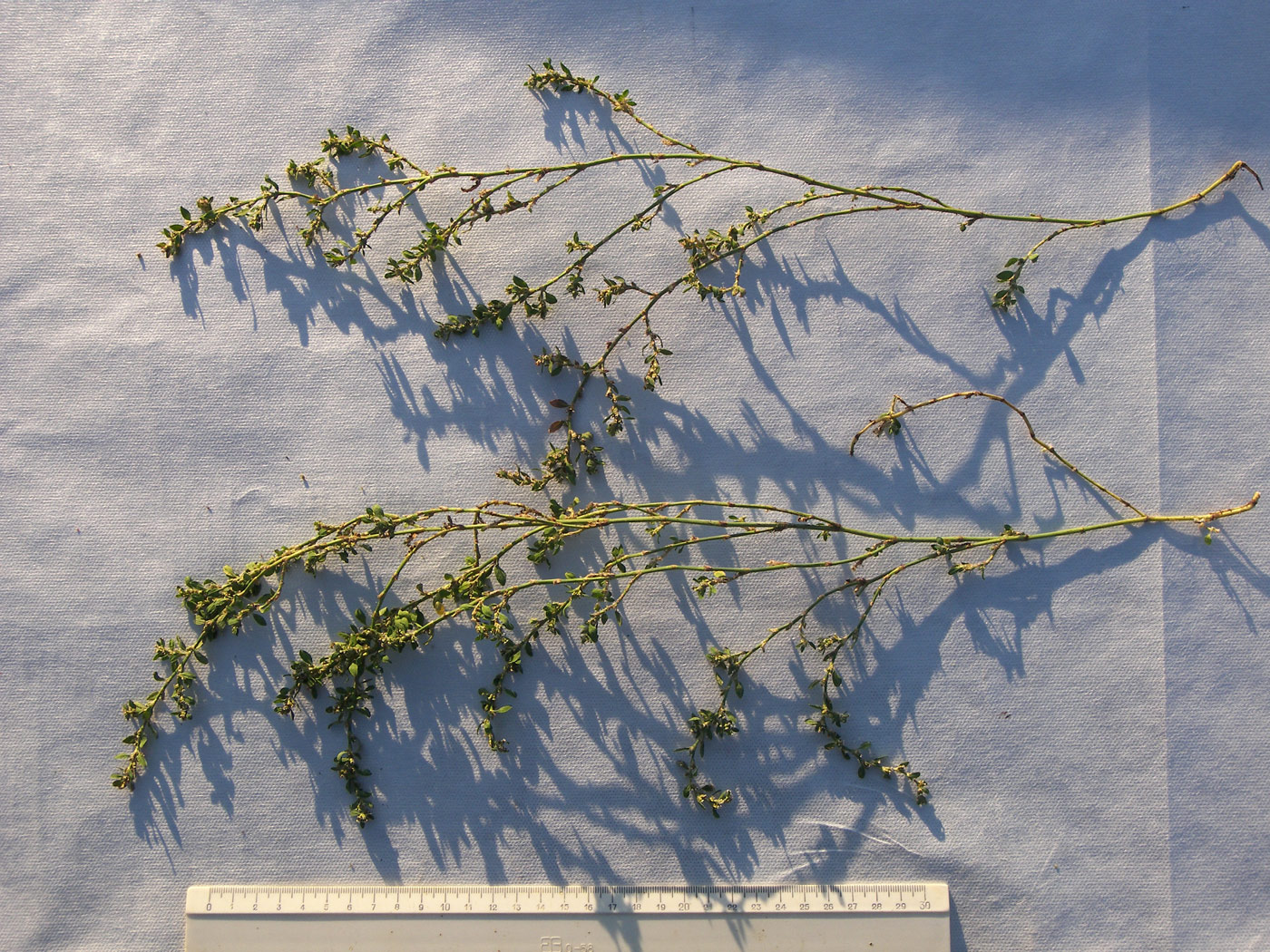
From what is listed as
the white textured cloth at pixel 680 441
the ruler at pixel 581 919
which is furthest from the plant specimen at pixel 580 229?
the ruler at pixel 581 919

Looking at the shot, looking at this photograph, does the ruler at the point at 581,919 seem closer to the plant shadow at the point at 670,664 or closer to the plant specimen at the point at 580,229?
the plant shadow at the point at 670,664

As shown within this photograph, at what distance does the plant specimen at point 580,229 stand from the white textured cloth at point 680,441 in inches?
1.8

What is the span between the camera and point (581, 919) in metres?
1.88

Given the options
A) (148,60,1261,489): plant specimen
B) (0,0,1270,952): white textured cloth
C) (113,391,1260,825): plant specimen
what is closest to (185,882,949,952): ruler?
(0,0,1270,952): white textured cloth

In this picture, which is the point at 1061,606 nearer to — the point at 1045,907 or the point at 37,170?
the point at 1045,907

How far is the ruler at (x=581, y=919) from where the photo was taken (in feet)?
6.13

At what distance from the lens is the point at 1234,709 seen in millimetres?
1918

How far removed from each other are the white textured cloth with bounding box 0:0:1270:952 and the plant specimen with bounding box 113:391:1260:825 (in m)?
0.05

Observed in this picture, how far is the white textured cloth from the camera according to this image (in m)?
1.91

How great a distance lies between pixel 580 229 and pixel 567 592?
0.86 m

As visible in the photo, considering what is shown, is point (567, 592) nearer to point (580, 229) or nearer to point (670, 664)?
point (670, 664)

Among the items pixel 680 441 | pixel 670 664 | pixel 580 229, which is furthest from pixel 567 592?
pixel 580 229

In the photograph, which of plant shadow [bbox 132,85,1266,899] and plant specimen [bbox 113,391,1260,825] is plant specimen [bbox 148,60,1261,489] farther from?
plant specimen [bbox 113,391,1260,825]

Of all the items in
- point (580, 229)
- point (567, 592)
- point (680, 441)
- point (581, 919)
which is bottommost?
point (581, 919)
